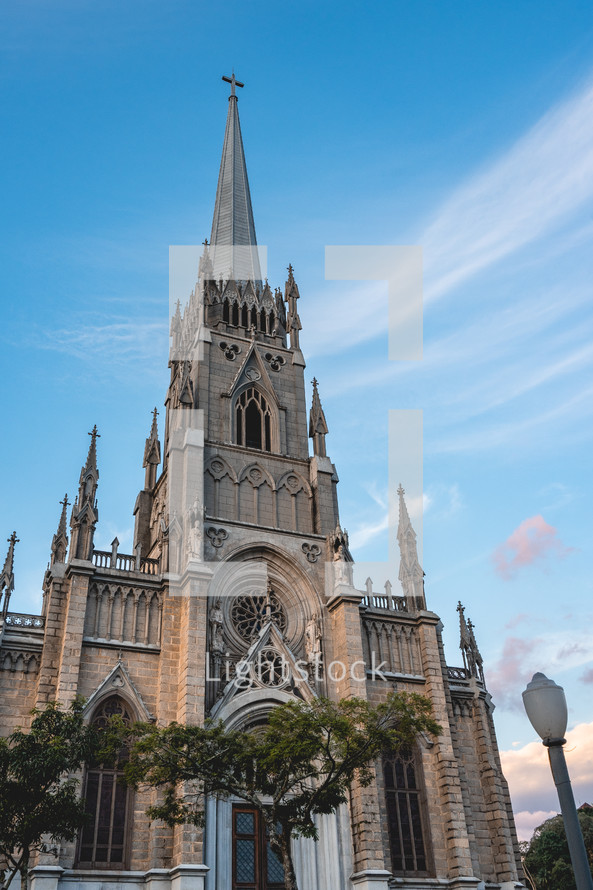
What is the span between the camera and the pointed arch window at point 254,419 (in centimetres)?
3484

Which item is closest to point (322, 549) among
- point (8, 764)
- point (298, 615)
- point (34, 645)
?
point (298, 615)

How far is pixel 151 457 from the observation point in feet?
121

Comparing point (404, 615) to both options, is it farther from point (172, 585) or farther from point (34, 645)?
point (34, 645)

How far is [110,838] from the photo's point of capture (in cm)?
2345

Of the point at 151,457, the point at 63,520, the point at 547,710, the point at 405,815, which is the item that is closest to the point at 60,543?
the point at 63,520

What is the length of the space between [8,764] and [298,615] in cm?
1348

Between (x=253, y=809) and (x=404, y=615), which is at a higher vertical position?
(x=404, y=615)

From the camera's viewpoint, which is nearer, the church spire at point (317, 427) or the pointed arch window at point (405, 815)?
the pointed arch window at point (405, 815)

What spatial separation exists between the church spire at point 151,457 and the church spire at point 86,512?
6.11 metres

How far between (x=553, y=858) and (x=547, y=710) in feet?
182

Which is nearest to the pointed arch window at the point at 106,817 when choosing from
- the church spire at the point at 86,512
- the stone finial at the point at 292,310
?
the church spire at the point at 86,512

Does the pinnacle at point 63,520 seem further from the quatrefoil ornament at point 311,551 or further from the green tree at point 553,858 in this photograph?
the green tree at point 553,858

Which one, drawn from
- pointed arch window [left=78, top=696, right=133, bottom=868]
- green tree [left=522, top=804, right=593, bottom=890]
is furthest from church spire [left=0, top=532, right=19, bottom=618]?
green tree [left=522, top=804, right=593, bottom=890]

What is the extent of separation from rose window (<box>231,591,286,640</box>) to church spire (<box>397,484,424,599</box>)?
17.9ft
